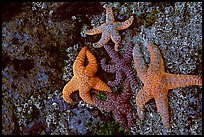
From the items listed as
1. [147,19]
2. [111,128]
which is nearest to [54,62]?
[111,128]

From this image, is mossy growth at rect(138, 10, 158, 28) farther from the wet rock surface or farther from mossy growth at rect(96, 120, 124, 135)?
mossy growth at rect(96, 120, 124, 135)

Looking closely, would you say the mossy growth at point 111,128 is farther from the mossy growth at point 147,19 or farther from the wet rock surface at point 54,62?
the mossy growth at point 147,19

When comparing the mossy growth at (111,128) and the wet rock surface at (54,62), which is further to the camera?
the mossy growth at (111,128)

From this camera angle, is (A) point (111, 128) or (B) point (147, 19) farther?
(A) point (111, 128)

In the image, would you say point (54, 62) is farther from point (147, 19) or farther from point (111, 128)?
point (147, 19)

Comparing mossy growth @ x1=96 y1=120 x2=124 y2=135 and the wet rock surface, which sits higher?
the wet rock surface

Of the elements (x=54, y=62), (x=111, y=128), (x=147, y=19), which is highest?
(x=147, y=19)

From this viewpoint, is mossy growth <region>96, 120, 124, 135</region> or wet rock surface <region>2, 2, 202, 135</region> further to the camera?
mossy growth <region>96, 120, 124, 135</region>

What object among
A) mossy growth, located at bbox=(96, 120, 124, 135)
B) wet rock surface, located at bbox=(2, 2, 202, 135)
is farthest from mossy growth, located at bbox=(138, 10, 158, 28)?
mossy growth, located at bbox=(96, 120, 124, 135)

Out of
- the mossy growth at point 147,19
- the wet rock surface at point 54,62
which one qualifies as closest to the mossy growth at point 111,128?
the wet rock surface at point 54,62
